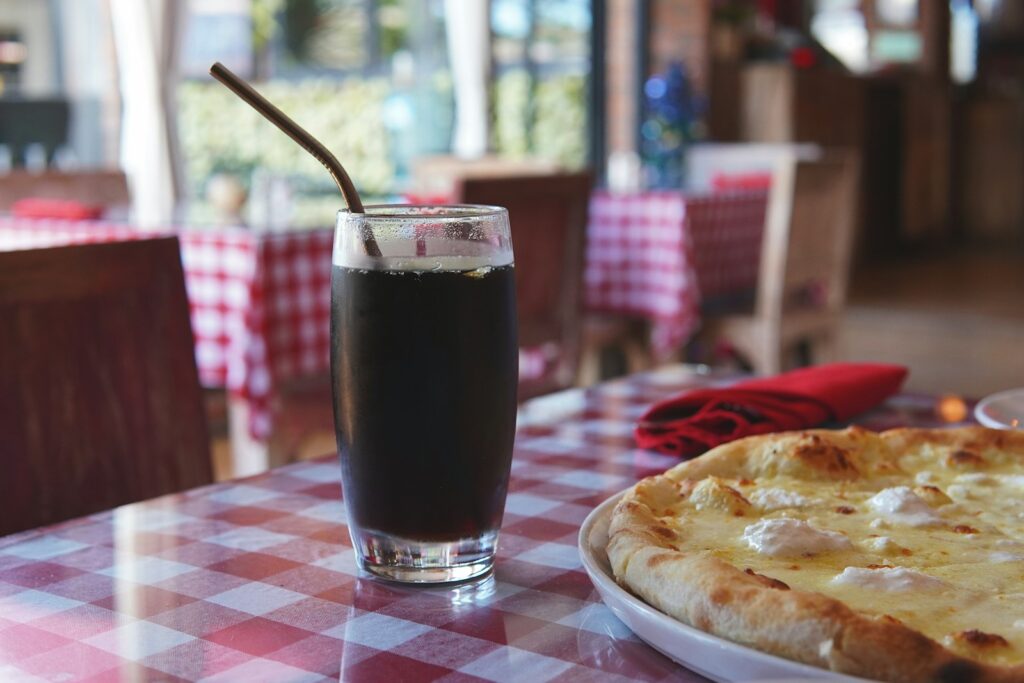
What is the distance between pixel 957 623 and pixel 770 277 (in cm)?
323

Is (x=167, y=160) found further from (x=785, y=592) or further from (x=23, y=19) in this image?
(x=785, y=592)

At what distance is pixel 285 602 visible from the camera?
2.30 feet

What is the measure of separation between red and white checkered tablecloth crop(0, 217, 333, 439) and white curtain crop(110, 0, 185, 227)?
1.69 m

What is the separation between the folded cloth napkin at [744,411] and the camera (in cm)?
106

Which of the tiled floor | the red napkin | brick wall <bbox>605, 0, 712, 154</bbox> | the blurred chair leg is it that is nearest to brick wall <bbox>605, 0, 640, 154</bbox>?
brick wall <bbox>605, 0, 712, 154</bbox>

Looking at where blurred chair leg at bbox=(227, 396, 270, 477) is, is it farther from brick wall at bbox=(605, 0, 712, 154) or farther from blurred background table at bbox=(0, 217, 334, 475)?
brick wall at bbox=(605, 0, 712, 154)

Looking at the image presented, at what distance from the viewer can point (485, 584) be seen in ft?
2.40

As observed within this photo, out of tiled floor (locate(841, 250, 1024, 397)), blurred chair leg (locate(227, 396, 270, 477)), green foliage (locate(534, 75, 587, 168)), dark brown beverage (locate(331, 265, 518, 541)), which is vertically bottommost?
tiled floor (locate(841, 250, 1024, 397))

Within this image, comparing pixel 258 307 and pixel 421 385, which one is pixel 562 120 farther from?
pixel 421 385

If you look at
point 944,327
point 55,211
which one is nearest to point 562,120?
point 944,327

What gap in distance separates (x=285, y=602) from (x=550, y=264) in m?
2.15

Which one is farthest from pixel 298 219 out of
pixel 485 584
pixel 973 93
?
pixel 973 93

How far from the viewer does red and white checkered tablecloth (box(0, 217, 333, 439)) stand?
8.68ft

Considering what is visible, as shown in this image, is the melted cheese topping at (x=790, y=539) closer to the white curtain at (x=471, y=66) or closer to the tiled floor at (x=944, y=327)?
the tiled floor at (x=944, y=327)
